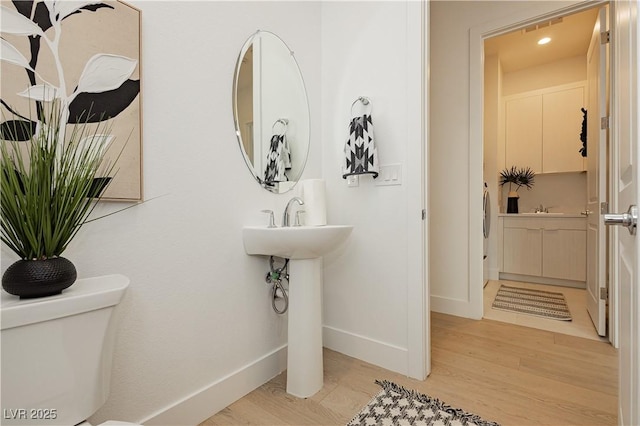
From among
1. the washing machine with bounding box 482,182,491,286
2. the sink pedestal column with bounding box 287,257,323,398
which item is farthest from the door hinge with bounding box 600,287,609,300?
the sink pedestal column with bounding box 287,257,323,398

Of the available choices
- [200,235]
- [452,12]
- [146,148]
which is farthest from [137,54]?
[452,12]

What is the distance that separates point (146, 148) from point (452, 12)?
2.79 m

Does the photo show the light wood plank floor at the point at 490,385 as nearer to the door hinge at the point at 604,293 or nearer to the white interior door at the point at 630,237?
the door hinge at the point at 604,293

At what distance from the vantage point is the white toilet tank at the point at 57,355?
0.67m

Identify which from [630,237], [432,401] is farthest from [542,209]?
[630,237]

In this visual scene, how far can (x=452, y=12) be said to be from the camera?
2633mm

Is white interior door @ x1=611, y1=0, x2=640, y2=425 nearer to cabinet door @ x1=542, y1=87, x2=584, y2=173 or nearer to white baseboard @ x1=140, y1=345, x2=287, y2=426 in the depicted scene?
white baseboard @ x1=140, y1=345, x2=287, y2=426

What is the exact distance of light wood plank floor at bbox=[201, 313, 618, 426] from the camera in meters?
1.36

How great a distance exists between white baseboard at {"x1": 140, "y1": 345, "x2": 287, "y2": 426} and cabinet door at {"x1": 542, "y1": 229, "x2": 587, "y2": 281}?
133 inches

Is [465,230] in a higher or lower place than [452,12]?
lower

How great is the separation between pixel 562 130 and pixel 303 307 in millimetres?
4120

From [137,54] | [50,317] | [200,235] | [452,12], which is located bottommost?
[50,317]

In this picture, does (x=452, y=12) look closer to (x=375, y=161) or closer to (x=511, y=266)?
(x=375, y=161)

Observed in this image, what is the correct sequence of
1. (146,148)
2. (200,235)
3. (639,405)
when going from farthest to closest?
(200,235) < (146,148) < (639,405)
